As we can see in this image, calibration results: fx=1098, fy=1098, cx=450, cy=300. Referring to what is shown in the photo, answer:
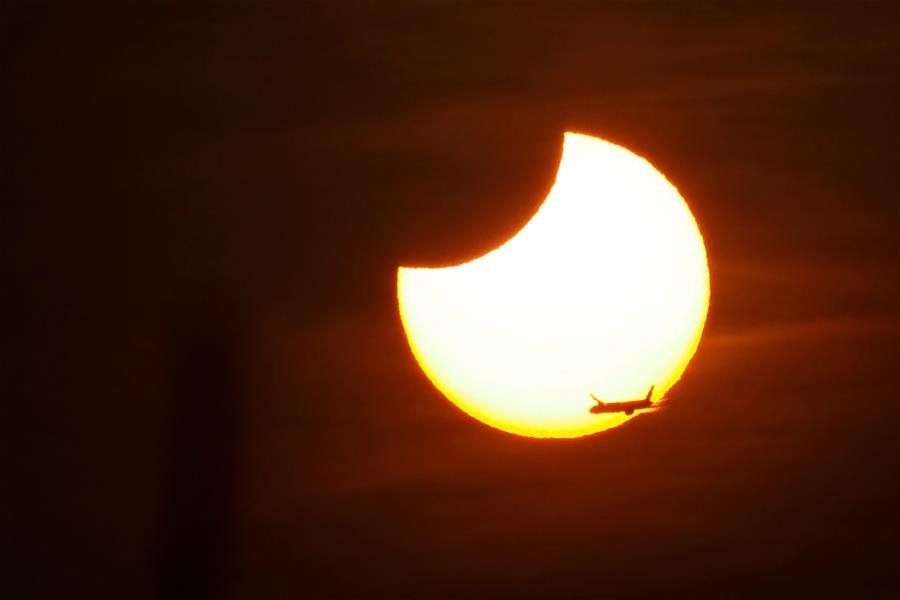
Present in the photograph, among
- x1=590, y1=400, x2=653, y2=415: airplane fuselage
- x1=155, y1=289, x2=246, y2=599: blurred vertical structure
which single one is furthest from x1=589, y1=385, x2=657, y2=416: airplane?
x1=155, y1=289, x2=246, y2=599: blurred vertical structure

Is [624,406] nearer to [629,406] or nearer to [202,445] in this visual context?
[629,406]

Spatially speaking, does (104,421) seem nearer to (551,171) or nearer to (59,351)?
(59,351)

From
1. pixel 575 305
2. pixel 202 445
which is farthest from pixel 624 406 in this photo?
pixel 202 445

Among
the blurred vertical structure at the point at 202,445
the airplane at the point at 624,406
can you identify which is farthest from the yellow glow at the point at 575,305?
the blurred vertical structure at the point at 202,445

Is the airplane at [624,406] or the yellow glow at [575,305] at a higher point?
the yellow glow at [575,305]

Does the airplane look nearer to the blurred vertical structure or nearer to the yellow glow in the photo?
the yellow glow

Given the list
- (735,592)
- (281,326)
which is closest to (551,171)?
(281,326)

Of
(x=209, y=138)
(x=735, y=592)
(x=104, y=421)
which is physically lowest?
(x=735, y=592)

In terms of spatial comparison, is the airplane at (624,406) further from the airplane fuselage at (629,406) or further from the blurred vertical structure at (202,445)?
the blurred vertical structure at (202,445)
